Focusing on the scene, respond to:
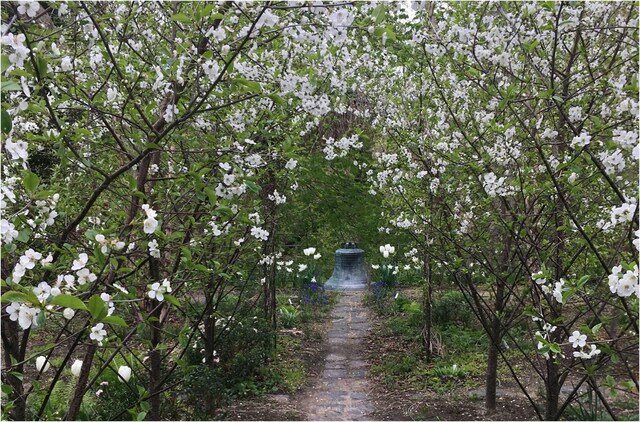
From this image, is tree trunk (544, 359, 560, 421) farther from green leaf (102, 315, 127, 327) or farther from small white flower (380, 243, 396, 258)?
small white flower (380, 243, 396, 258)

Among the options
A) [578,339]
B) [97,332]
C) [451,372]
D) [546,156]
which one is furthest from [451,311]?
[97,332]

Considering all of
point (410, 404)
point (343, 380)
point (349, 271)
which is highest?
point (349, 271)

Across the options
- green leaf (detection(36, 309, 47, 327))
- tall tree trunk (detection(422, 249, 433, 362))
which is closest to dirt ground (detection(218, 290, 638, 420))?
tall tree trunk (detection(422, 249, 433, 362))

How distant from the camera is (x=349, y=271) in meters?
10.1

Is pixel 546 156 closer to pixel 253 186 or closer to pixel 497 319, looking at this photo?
pixel 497 319

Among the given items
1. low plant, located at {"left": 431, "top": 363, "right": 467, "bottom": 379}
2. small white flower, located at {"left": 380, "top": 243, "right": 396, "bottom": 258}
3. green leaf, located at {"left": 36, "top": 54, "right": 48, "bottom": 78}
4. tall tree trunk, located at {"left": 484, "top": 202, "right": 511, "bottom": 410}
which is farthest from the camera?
small white flower, located at {"left": 380, "top": 243, "right": 396, "bottom": 258}

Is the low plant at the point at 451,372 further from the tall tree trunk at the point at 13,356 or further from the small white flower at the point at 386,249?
the tall tree trunk at the point at 13,356

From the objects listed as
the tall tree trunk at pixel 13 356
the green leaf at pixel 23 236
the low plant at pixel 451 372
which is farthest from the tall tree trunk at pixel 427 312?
the green leaf at pixel 23 236

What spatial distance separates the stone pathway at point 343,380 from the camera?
469 centimetres

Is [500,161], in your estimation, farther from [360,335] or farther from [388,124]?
[360,335]

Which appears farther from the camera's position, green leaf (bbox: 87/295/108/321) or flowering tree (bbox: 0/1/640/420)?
flowering tree (bbox: 0/1/640/420)

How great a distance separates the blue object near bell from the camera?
390 inches

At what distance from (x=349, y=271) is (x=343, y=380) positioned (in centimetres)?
458

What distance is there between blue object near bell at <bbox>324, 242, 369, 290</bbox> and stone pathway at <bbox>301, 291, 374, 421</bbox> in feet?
5.27
